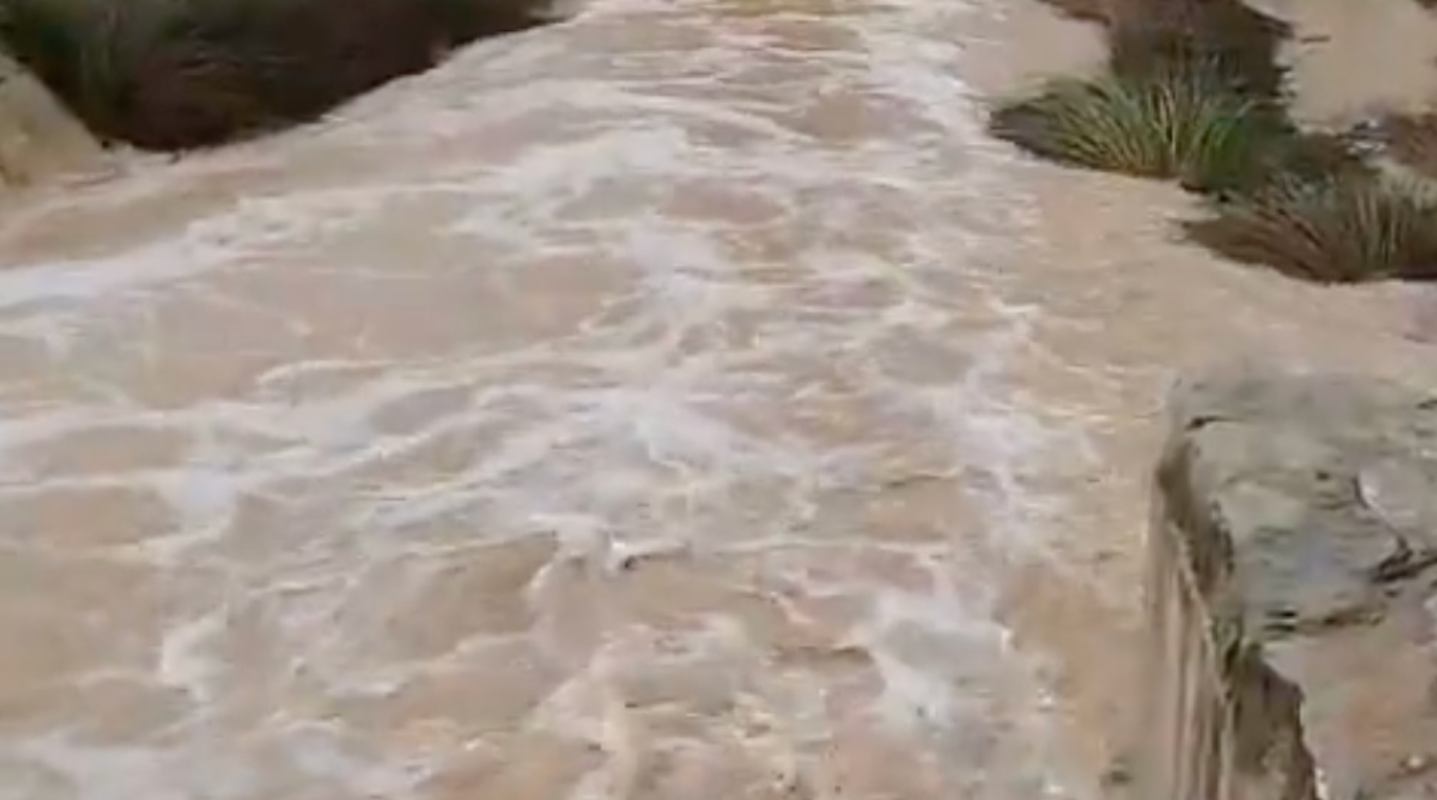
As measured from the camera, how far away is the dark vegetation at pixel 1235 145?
16.8 ft

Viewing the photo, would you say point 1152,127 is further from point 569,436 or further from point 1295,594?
point 1295,594

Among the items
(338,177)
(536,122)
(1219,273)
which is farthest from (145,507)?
(1219,273)

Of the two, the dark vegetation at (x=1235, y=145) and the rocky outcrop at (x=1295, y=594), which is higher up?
the rocky outcrop at (x=1295, y=594)

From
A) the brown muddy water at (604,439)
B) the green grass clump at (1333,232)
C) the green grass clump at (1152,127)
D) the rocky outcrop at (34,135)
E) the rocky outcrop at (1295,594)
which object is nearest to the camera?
the rocky outcrop at (1295,594)

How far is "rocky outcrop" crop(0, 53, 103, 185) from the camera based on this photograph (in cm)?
535

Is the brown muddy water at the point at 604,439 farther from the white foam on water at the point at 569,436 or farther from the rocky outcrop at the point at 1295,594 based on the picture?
the rocky outcrop at the point at 1295,594

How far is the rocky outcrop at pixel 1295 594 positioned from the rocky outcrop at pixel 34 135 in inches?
126

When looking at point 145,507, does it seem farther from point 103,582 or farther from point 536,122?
point 536,122

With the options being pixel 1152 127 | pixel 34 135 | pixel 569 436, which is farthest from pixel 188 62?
pixel 1152 127

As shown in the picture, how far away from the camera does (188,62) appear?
5668 mm

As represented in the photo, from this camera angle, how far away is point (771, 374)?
4.53 meters

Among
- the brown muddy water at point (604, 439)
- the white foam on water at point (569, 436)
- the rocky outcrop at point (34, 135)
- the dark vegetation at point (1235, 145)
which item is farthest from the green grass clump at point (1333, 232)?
the rocky outcrop at point (34, 135)

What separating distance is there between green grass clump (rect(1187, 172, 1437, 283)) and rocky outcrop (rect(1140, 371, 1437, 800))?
215 cm

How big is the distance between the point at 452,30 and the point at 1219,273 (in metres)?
2.24
